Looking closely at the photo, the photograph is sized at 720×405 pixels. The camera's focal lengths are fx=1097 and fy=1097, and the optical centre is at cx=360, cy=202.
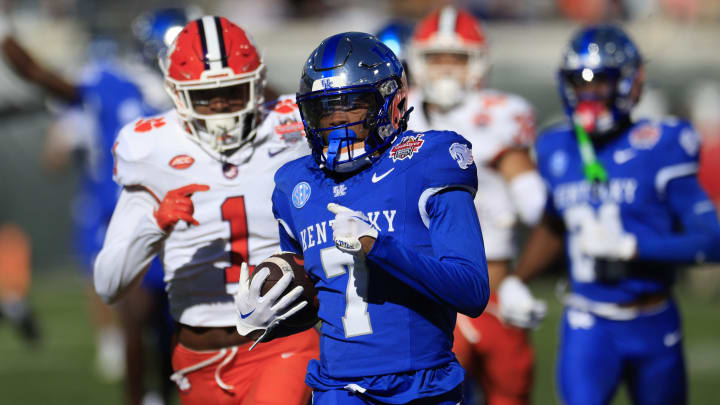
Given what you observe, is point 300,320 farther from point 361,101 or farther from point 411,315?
point 361,101

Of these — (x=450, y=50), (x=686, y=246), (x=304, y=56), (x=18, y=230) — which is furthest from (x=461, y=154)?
(x=18, y=230)

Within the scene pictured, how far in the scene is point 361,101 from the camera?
3131 mm

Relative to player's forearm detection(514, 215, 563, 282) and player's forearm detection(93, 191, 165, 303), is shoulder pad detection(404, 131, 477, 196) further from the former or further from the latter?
player's forearm detection(514, 215, 563, 282)

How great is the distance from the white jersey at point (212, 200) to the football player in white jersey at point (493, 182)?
1572mm

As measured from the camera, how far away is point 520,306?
15.0ft

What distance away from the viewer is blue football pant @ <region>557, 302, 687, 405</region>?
180 inches

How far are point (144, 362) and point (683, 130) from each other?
10.9ft

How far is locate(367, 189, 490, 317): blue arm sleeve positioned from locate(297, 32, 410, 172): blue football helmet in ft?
0.88

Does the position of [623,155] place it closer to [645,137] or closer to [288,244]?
[645,137]

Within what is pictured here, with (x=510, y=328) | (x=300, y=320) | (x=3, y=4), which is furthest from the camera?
(x=3, y=4)

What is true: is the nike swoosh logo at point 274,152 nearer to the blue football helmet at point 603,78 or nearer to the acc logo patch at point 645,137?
the blue football helmet at point 603,78

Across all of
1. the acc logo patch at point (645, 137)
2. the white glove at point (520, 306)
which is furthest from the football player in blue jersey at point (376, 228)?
the acc logo patch at point (645, 137)

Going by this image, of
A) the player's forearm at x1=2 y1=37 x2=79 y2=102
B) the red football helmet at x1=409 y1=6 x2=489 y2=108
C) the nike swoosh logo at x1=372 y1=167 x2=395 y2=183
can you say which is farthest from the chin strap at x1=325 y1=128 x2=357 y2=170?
the player's forearm at x1=2 y1=37 x2=79 y2=102

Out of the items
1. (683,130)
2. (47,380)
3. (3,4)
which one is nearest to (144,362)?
(47,380)
